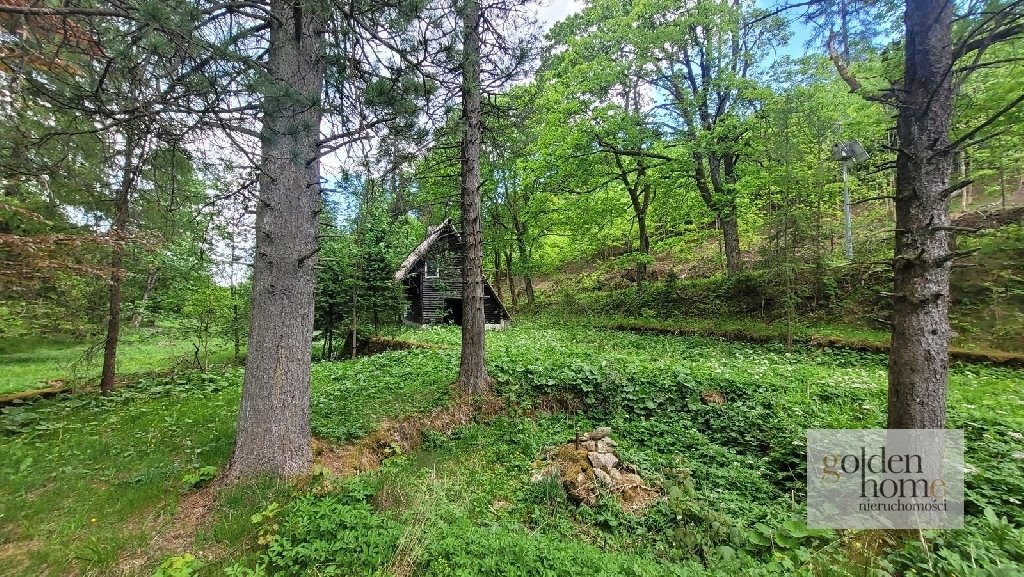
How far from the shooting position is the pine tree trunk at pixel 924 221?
313cm

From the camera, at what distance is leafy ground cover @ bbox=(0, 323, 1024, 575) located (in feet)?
8.55

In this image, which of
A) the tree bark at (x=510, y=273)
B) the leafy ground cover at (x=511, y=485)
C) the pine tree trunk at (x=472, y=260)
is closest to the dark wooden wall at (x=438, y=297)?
the tree bark at (x=510, y=273)

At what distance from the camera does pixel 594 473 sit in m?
4.10

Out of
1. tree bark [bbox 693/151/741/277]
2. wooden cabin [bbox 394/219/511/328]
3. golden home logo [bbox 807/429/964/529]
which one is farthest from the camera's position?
wooden cabin [bbox 394/219/511/328]

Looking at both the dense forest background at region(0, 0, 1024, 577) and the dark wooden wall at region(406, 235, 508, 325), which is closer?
the dense forest background at region(0, 0, 1024, 577)

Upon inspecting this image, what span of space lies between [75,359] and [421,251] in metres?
10.8

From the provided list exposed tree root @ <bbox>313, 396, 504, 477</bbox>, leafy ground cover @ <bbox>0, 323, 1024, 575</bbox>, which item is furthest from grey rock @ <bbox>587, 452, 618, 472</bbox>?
exposed tree root @ <bbox>313, 396, 504, 477</bbox>

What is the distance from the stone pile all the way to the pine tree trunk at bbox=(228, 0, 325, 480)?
2.79m

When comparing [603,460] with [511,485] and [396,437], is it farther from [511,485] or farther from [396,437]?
[396,437]

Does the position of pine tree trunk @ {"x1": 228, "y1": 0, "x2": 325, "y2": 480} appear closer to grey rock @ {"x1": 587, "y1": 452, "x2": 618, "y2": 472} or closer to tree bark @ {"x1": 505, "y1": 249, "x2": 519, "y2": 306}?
grey rock @ {"x1": 587, "y1": 452, "x2": 618, "y2": 472}

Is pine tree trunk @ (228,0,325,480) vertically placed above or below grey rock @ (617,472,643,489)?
above

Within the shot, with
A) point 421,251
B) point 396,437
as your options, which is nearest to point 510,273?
point 421,251

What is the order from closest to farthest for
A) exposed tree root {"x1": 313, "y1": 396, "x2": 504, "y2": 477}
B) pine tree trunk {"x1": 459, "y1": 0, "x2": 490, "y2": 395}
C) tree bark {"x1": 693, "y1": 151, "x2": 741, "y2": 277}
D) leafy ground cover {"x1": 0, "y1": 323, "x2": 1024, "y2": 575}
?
leafy ground cover {"x1": 0, "y1": 323, "x2": 1024, "y2": 575}
exposed tree root {"x1": 313, "y1": 396, "x2": 504, "y2": 477}
pine tree trunk {"x1": 459, "y1": 0, "x2": 490, "y2": 395}
tree bark {"x1": 693, "y1": 151, "x2": 741, "y2": 277}

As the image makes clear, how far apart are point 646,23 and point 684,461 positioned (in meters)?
15.1
